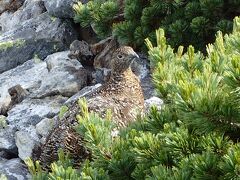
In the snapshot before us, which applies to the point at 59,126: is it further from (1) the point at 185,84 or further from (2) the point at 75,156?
(1) the point at 185,84

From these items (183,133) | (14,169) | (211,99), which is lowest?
(14,169)

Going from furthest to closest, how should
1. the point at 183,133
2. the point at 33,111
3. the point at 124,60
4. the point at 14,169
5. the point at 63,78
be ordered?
the point at 63,78, the point at 33,111, the point at 14,169, the point at 124,60, the point at 183,133

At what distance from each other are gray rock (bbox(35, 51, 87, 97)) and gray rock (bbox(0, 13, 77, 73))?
700mm

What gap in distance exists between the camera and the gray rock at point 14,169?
21.6 ft

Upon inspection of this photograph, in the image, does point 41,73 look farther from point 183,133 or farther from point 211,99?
point 211,99

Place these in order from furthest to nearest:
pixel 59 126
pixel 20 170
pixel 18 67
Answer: pixel 18 67 → pixel 20 170 → pixel 59 126

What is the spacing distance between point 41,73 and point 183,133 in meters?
5.83

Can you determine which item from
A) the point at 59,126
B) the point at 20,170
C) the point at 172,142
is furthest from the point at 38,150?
the point at 172,142

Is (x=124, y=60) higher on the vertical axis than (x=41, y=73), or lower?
higher

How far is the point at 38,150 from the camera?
6738 millimetres

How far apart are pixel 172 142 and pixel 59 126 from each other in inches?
114

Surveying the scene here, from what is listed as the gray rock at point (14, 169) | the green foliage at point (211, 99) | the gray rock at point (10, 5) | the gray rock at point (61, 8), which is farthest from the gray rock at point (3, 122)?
the gray rock at point (10, 5)

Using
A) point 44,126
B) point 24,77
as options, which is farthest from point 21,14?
point 44,126

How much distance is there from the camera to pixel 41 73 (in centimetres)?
878
